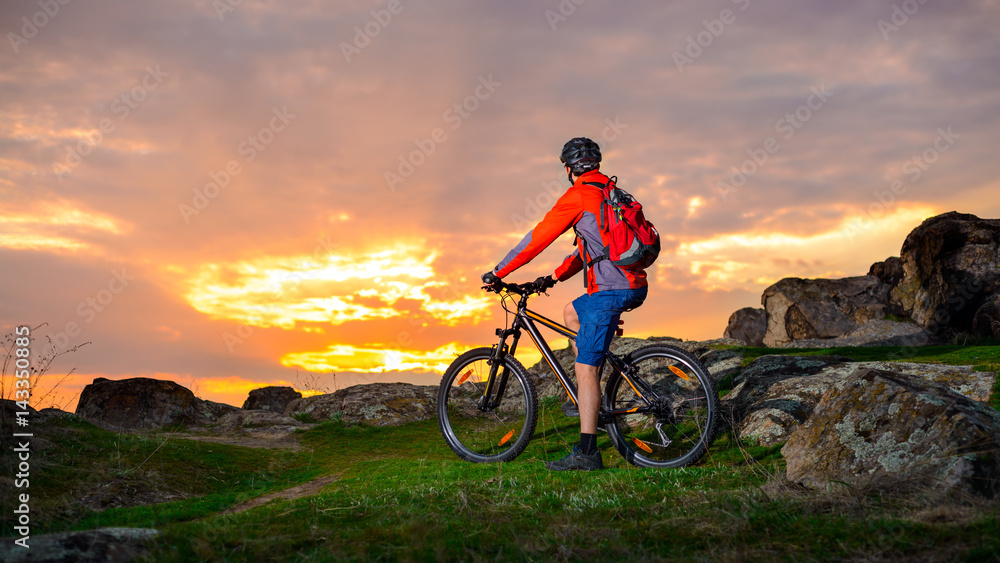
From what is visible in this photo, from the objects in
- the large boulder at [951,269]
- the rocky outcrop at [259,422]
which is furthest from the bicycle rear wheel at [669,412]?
the large boulder at [951,269]

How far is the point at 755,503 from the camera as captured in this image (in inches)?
165

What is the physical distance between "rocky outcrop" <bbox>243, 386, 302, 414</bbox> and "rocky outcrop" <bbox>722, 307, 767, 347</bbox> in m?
17.6

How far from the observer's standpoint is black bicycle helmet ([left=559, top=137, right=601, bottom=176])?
6637 millimetres

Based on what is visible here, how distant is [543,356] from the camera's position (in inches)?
282

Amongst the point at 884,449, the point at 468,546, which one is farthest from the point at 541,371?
the point at 468,546

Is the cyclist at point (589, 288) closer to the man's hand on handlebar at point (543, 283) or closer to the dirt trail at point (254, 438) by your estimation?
the man's hand on handlebar at point (543, 283)

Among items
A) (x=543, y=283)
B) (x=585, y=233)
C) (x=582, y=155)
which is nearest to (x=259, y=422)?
(x=543, y=283)

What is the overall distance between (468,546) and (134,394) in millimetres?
11847

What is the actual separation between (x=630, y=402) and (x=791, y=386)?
2126mm

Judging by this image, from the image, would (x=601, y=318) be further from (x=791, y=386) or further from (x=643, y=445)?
(x=791, y=386)

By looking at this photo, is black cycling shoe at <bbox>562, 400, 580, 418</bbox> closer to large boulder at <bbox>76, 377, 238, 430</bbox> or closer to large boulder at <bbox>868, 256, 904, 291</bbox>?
large boulder at <bbox>76, 377, 238, 430</bbox>

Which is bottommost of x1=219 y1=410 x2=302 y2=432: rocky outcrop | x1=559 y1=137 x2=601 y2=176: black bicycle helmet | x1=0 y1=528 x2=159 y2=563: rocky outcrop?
x1=0 y1=528 x2=159 y2=563: rocky outcrop

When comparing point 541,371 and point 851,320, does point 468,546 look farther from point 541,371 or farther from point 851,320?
point 851,320

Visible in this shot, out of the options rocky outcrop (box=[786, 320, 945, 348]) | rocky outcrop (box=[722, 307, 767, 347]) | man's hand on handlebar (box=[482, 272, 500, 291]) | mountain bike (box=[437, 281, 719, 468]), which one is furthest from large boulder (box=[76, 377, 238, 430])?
rocky outcrop (box=[722, 307, 767, 347])
